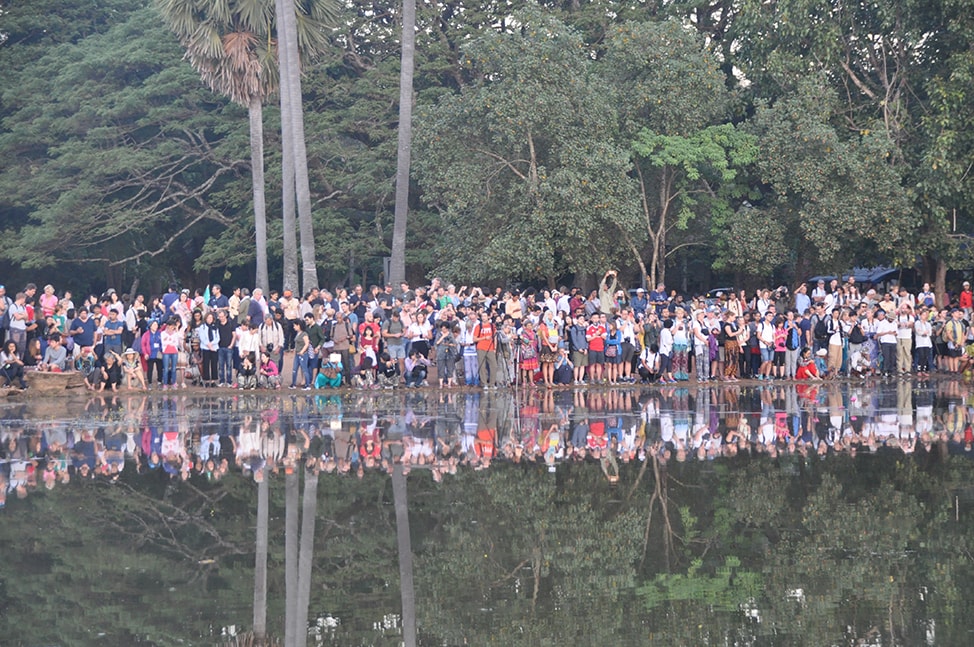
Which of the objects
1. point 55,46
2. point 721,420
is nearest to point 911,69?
point 721,420

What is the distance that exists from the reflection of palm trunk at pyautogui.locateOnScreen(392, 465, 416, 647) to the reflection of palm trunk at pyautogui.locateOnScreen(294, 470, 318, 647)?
0.63 metres

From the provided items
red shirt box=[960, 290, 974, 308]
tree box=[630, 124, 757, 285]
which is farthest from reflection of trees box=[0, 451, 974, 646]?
tree box=[630, 124, 757, 285]

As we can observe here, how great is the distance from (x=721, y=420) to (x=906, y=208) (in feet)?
53.4

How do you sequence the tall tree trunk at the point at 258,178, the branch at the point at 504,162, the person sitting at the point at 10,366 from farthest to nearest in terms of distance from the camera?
the tall tree trunk at the point at 258,178, the branch at the point at 504,162, the person sitting at the point at 10,366

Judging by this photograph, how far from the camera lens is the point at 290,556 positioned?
10094 mm

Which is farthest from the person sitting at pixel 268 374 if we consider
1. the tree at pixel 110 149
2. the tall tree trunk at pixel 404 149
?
the tree at pixel 110 149

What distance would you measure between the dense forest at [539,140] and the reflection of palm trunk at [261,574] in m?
20.3

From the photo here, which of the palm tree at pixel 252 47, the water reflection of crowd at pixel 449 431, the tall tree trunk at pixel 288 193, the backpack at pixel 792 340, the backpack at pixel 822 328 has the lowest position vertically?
the water reflection of crowd at pixel 449 431

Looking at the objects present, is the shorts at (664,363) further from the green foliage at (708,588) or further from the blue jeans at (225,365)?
the green foliage at (708,588)

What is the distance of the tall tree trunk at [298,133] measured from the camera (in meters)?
31.2

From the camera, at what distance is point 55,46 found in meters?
41.8

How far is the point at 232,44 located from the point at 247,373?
38.7 feet

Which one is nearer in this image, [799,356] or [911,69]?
[799,356]

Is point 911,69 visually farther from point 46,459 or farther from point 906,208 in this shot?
point 46,459
